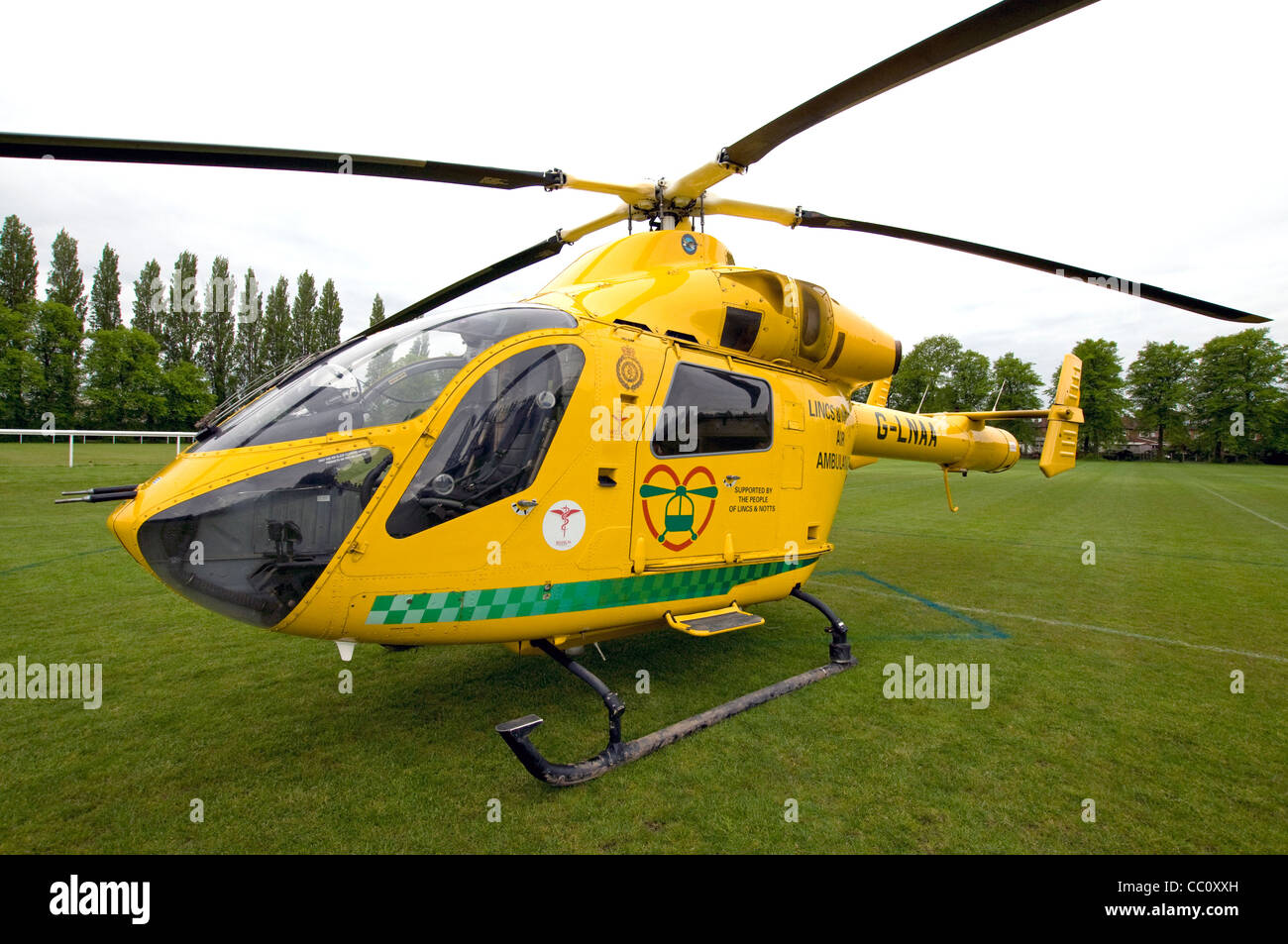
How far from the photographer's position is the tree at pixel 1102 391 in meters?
67.4

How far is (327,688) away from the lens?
5348 mm

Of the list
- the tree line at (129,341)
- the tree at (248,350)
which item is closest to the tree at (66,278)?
the tree line at (129,341)

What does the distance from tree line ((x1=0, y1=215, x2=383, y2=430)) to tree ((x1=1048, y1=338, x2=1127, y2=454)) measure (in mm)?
80000

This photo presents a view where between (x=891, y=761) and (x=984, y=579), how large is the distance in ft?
23.0

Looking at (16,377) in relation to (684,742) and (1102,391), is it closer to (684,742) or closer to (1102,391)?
(684,742)

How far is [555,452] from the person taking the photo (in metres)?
3.99

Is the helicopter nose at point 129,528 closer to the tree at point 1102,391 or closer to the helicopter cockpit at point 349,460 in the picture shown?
the helicopter cockpit at point 349,460

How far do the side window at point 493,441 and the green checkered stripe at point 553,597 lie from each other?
19.0 inches

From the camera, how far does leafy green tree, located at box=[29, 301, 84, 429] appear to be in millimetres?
41312

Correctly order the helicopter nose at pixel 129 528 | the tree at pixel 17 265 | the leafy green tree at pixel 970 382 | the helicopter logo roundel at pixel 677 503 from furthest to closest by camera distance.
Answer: the leafy green tree at pixel 970 382
the tree at pixel 17 265
the helicopter logo roundel at pixel 677 503
the helicopter nose at pixel 129 528

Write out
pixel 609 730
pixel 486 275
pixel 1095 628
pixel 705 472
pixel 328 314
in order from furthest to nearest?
pixel 328 314 → pixel 1095 628 → pixel 486 275 → pixel 705 472 → pixel 609 730

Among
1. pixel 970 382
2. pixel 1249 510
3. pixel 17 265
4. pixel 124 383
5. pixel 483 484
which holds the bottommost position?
pixel 1249 510

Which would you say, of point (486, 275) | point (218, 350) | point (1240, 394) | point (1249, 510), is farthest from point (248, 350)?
point (1240, 394)

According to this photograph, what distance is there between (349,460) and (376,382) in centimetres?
55
